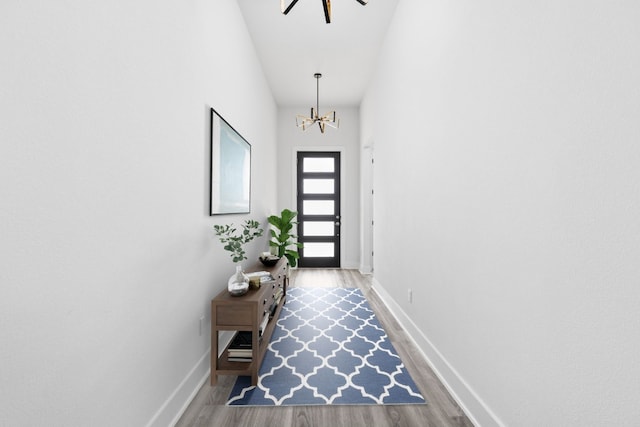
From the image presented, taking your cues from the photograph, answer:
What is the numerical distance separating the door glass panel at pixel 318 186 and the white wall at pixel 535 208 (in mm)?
3444

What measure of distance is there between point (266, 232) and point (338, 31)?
2848 mm

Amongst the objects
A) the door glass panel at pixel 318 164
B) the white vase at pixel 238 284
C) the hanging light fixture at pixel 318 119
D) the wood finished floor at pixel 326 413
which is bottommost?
the wood finished floor at pixel 326 413

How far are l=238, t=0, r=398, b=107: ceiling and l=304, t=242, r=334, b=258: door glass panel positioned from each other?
110 inches

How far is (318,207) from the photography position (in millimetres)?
5566

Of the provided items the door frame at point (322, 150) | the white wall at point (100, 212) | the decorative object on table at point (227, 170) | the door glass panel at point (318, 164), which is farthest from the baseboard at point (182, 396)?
the door glass panel at point (318, 164)

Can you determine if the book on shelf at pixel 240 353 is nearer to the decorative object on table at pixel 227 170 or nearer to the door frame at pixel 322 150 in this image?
the decorative object on table at pixel 227 170

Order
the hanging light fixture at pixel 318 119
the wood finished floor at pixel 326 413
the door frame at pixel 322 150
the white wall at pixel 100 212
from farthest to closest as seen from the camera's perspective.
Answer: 1. the door frame at pixel 322 150
2. the hanging light fixture at pixel 318 119
3. the wood finished floor at pixel 326 413
4. the white wall at pixel 100 212

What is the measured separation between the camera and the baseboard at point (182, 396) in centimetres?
141

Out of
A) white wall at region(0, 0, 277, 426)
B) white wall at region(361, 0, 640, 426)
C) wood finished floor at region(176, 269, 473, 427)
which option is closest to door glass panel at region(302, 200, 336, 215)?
white wall at region(361, 0, 640, 426)

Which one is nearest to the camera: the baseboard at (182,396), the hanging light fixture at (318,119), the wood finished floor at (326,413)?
the baseboard at (182,396)

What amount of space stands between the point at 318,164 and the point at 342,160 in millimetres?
484

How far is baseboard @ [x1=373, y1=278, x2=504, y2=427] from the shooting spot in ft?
4.68

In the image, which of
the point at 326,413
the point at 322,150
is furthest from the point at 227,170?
the point at 322,150

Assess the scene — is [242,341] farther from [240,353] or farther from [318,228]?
[318,228]
